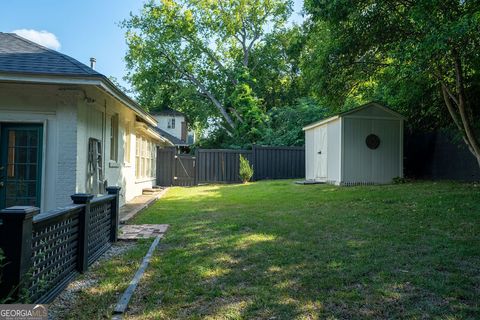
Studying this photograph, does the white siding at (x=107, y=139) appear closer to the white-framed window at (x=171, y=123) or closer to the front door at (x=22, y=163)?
the front door at (x=22, y=163)

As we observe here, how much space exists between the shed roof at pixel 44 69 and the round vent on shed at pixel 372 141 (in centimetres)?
895

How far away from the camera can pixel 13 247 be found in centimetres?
259

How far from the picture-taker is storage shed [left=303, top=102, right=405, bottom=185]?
12.7 metres

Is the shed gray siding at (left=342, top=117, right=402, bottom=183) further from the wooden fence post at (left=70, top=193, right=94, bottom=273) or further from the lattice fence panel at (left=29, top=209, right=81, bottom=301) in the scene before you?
the lattice fence panel at (left=29, top=209, right=81, bottom=301)

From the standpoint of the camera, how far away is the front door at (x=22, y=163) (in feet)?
20.4

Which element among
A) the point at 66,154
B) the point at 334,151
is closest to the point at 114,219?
the point at 66,154

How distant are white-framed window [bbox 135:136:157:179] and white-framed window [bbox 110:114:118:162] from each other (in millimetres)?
3151

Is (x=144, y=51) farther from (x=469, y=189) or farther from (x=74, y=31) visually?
(x=469, y=189)

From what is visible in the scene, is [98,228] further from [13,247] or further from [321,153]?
[321,153]

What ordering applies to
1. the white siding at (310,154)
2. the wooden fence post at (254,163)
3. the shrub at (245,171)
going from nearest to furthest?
1. the white siding at (310,154)
2. the shrub at (245,171)
3. the wooden fence post at (254,163)

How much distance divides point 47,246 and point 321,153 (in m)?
12.3

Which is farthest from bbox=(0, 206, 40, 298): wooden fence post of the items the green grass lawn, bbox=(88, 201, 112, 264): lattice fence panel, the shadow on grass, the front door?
the front door

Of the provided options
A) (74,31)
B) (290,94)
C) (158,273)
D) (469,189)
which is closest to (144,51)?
(74,31)

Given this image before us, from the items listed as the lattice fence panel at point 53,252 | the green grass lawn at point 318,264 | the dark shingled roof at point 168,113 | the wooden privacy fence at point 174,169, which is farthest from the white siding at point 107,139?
the dark shingled roof at point 168,113
